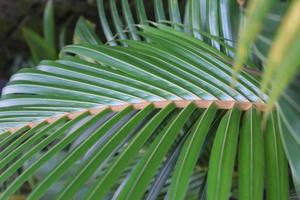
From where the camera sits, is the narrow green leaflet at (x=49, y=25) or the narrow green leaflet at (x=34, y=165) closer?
the narrow green leaflet at (x=34, y=165)

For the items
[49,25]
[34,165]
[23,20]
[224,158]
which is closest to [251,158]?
[224,158]

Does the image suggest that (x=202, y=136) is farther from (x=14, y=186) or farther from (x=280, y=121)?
(x=14, y=186)

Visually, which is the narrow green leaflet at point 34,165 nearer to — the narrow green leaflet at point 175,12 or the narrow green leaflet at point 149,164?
the narrow green leaflet at point 149,164

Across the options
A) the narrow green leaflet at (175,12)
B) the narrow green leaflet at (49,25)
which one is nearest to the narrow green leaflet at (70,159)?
the narrow green leaflet at (175,12)

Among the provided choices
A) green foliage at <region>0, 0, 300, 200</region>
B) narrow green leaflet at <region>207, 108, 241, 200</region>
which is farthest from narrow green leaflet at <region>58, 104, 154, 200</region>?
narrow green leaflet at <region>207, 108, 241, 200</region>

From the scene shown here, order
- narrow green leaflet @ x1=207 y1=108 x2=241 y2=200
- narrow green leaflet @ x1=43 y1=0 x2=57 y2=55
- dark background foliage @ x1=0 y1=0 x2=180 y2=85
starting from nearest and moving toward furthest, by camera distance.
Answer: narrow green leaflet @ x1=207 y1=108 x2=241 y2=200 < narrow green leaflet @ x1=43 y1=0 x2=57 y2=55 < dark background foliage @ x1=0 y1=0 x2=180 y2=85

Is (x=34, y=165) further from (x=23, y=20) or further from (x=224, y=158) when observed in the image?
(x=23, y=20)

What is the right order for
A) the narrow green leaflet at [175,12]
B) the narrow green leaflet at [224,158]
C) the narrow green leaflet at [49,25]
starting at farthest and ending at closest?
1. the narrow green leaflet at [49,25]
2. the narrow green leaflet at [175,12]
3. the narrow green leaflet at [224,158]

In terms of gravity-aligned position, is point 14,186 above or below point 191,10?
below

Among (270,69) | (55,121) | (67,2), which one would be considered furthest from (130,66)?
(67,2)

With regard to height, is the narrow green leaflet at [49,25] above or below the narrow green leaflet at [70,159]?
above

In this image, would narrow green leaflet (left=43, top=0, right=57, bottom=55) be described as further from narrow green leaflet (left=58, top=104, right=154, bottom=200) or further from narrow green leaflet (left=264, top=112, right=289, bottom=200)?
narrow green leaflet (left=264, top=112, right=289, bottom=200)
